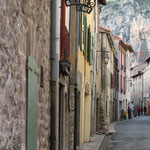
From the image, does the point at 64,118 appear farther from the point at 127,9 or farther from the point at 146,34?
the point at 127,9

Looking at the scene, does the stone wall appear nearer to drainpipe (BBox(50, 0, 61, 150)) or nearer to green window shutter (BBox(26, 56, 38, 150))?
green window shutter (BBox(26, 56, 38, 150))

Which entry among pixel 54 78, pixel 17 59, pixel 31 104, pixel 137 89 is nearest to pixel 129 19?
pixel 137 89

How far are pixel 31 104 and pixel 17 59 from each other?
1.05 metres

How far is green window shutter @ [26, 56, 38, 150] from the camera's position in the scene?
598cm

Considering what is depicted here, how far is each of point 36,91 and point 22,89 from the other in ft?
3.65

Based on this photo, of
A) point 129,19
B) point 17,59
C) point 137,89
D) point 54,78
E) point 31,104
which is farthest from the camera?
point 129,19

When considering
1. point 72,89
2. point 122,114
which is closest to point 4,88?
point 72,89

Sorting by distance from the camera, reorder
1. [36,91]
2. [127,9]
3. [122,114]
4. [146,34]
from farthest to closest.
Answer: [127,9] < [146,34] < [122,114] < [36,91]

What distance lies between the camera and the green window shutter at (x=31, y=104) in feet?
19.6

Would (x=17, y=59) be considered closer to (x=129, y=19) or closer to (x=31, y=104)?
(x=31, y=104)

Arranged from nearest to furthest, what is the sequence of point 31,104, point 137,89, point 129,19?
1. point 31,104
2. point 137,89
3. point 129,19

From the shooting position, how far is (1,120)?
449cm

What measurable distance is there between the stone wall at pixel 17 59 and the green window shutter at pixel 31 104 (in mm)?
152

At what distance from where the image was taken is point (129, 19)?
6304 inches
